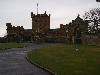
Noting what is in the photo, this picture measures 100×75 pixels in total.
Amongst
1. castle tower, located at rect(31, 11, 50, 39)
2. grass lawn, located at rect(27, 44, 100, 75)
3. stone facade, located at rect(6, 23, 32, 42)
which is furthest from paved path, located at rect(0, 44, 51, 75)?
castle tower, located at rect(31, 11, 50, 39)

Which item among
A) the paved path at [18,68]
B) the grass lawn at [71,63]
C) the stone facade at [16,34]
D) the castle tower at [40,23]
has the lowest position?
the paved path at [18,68]

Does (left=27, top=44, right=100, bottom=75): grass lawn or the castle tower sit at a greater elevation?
the castle tower

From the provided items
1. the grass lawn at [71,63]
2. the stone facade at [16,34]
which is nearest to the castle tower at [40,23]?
the stone facade at [16,34]

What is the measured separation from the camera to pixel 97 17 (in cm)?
8156

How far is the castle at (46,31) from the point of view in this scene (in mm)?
99656

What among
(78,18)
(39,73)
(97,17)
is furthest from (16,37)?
(39,73)

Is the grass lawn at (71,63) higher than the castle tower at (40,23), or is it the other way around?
the castle tower at (40,23)

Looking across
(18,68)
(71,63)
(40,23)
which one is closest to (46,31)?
(40,23)

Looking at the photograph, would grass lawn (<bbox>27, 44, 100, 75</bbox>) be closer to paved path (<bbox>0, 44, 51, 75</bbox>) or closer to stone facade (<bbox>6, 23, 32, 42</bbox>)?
paved path (<bbox>0, 44, 51, 75</bbox>)

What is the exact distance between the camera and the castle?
9966 centimetres

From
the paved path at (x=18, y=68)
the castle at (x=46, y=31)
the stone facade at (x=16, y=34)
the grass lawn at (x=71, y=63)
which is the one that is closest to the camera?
the grass lawn at (x=71, y=63)

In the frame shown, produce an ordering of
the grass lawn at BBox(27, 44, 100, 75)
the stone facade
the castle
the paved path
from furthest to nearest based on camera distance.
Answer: the stone facade < the castle < the paved path < the grass lawn at BBox(27, 44, 100, 75)

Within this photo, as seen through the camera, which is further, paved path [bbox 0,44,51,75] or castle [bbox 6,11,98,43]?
castle [bbox 6,11,98,43]

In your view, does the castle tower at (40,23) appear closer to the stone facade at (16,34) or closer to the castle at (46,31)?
the castle at (46,31)
